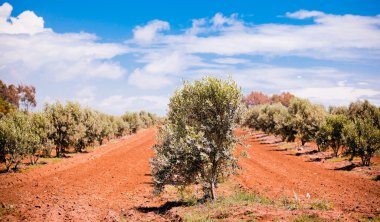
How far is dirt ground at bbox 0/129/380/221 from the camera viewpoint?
21281mm

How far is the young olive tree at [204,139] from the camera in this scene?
69.1 ft

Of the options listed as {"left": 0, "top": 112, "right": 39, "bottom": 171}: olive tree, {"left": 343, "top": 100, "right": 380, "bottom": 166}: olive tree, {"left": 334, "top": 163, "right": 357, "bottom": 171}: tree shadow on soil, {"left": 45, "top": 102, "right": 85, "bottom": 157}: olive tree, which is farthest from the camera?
{"left": 45, "top": 102, "right": 85, "bottom": 157}: olive tree

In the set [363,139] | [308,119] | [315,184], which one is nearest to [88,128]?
[308,119]

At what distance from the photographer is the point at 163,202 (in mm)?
25094

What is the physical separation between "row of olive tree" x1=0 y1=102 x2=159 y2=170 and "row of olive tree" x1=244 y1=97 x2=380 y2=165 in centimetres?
3069

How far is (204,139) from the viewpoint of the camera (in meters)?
20.5

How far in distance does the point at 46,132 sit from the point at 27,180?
16363 millimetres

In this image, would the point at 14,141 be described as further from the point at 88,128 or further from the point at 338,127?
the point at 338,127

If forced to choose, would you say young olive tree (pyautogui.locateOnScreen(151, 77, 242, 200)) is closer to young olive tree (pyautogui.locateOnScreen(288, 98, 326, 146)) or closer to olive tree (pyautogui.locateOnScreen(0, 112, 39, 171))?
olive tree (pyautogui.locateOnScreen(0, 112, 39, 171))

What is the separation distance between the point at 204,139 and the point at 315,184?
1771 centimetres

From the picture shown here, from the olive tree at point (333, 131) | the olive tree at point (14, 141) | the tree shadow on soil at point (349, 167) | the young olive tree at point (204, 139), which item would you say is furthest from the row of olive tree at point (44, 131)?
the olive tree at point (333, 131)

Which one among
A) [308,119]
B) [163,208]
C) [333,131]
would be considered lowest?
[163,208]

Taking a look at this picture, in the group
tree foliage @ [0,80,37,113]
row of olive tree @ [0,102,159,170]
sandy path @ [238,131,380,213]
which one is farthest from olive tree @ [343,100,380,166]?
tree foliage @ [0,80,37,113]

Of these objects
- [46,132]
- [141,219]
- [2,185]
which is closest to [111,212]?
[141,219]
